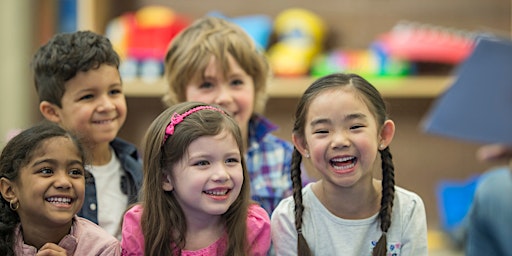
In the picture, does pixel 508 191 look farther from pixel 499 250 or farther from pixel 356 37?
pixel 356 37

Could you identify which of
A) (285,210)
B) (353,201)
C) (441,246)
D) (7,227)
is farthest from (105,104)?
(441,246)

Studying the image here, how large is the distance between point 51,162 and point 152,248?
0.24 m

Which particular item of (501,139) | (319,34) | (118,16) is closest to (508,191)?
(501,139)

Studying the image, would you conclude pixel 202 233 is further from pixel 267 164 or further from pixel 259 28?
pixel 259 28

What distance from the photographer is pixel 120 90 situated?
1.80 m

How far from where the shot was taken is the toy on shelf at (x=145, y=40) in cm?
311

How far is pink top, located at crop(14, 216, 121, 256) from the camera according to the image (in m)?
1.53

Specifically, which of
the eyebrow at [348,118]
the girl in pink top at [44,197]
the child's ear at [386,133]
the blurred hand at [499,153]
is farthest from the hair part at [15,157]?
the blurred hand at [499,153]

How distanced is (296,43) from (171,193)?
5.25 feet

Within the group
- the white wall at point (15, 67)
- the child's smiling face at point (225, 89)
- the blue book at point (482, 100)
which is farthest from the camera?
the white wall at point (15, 67)

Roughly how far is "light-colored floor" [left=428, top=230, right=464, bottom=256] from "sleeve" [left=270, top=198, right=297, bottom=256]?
1.37 metres

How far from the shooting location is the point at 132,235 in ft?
5.07

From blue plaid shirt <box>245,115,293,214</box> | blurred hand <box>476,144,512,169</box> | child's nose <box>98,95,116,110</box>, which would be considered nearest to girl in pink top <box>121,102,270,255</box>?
child's nose <box>98,95,116,110</box>

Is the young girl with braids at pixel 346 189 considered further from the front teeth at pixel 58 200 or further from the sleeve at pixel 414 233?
the front teeth at pixel 58 200
